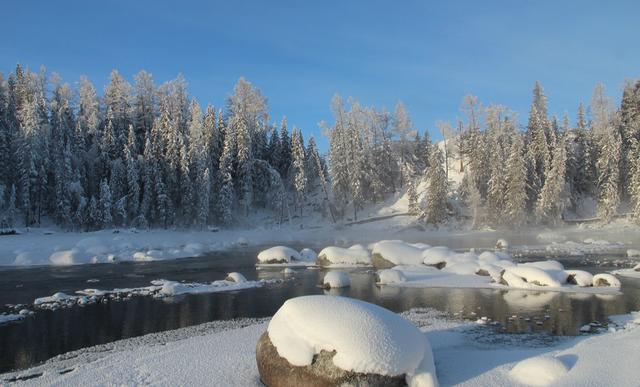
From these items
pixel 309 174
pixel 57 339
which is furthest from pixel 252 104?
pixel 57 339

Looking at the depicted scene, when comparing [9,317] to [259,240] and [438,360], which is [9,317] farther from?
[259,240]

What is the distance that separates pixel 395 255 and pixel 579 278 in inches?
444

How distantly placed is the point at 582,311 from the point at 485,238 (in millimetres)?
36488

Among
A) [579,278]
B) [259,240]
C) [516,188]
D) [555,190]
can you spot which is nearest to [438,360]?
[579,278]

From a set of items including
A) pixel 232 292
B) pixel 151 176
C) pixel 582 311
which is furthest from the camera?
pixel 151 176

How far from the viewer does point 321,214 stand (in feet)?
230

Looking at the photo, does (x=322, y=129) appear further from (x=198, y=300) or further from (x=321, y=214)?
(x=198, y=300)

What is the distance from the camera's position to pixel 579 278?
75.0 feet

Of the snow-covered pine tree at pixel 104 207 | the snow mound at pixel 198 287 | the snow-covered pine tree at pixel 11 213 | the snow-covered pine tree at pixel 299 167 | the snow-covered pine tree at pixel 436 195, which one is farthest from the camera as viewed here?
the snow-covered pine tree at pixel 299 167

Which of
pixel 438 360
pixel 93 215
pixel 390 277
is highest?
pixel 93 215

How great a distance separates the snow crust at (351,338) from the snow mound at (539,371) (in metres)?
1.86

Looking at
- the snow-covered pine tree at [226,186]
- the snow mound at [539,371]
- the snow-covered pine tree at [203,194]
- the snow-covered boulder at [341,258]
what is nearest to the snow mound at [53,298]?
the snow-covered boulder at [341,258]

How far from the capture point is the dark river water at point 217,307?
1533 centimetres

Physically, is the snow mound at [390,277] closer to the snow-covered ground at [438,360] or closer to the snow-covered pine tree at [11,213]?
the snow-covered ground at [438,360]
